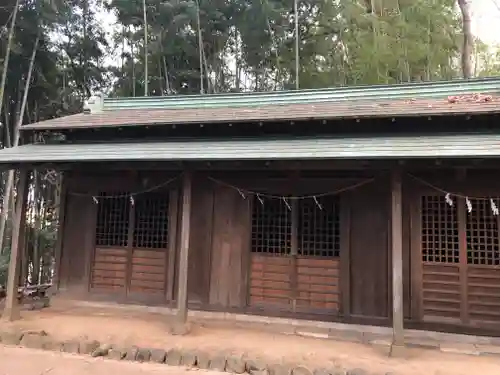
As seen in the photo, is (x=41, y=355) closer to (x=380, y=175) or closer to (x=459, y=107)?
(x=380, y=175)

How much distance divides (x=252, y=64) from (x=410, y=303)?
1243 cm

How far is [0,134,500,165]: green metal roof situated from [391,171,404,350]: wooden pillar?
0.51 meters

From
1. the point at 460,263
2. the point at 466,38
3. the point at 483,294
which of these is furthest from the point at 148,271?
the point at 466,38

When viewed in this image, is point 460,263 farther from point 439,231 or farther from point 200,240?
point 200,240

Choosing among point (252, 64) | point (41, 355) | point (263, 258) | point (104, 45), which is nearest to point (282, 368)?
point (263, 258)

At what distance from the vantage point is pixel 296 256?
672 cm

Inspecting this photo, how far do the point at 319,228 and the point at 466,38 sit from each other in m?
11.0

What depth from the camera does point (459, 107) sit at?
251 inches

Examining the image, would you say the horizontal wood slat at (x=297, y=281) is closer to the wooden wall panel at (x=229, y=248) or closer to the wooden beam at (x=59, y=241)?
the wooden wall panel at (x=229, y=248)

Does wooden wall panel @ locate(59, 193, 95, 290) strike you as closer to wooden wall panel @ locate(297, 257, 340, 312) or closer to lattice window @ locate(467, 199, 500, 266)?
wooden wall panel @ locate(297, 257, 340, 312)

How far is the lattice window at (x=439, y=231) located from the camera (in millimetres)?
6078

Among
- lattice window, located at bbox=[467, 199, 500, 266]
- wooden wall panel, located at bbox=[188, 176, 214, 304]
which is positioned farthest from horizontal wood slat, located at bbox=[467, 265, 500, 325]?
wooden wall panel, located at bbox=[188, 176, 214, 304]

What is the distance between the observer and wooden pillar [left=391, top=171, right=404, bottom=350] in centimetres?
519

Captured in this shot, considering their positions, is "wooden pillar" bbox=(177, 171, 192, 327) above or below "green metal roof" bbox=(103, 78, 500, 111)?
below
